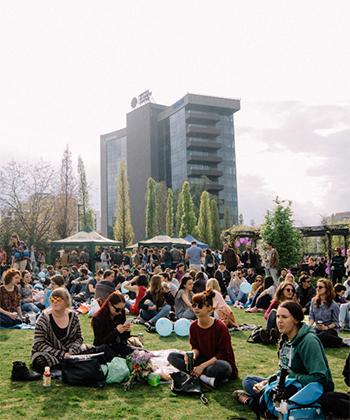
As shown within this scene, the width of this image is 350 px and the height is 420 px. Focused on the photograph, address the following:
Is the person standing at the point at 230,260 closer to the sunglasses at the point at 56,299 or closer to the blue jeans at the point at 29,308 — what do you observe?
the blue jeans at the point at 29,308

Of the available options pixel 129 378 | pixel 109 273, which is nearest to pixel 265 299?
pixel 109 273

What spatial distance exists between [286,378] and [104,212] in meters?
101

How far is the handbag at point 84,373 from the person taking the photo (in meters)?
5.77

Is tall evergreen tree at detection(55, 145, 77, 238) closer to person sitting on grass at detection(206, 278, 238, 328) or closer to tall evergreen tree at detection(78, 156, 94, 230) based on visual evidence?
tall evergreen tree at detection(78, 156, 94, 230)

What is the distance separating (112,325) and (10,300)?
507 cm

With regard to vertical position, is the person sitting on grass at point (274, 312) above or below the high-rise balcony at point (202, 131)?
below

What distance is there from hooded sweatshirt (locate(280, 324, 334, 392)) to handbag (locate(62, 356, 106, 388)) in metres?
2.60

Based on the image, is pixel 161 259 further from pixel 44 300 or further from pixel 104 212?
pixel 104 212

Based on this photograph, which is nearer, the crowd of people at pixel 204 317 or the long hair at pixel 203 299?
the crowd of people at pixel 204 317

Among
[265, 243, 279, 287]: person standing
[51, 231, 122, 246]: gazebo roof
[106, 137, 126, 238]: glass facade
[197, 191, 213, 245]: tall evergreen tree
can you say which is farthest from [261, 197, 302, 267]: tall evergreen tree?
[106, 137, 126, 238]: glass facade

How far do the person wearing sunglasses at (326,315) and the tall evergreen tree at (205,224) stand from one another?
47.4 meters

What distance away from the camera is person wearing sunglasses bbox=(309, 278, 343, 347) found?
26.8ft

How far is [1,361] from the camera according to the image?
23.7ft

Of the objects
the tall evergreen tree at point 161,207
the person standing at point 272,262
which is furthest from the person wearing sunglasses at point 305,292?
the tall evergreen tree at point 161,207
